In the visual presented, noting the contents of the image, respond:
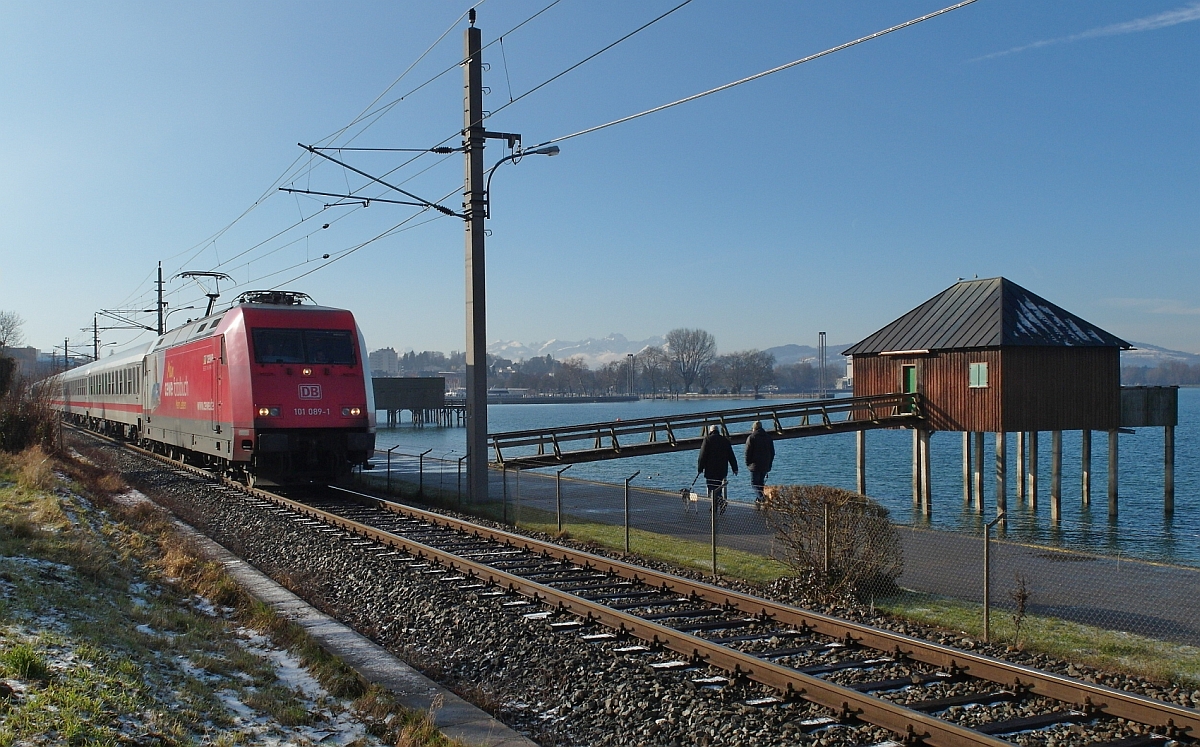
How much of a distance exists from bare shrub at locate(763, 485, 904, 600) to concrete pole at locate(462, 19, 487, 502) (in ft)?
30.2

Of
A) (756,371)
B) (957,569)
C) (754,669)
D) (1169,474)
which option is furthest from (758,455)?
(756,371)

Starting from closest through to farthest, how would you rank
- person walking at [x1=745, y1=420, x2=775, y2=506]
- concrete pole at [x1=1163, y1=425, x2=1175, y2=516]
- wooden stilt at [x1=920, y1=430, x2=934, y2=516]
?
1. person walking at [x1=745, y1=420, x2=775, y2=506]
2. concrete pole at [x1=1163, y1=425, x2=1175, y2=516]
3. wooden stilt at [x1=920, y1=430, x2=934, y2=516]

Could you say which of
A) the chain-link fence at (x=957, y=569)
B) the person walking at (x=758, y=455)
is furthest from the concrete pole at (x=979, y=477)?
the chain-link fence at (x=957, y=569)

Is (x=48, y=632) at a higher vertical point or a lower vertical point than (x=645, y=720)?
higher

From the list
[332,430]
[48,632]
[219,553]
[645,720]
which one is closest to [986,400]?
[332,430]

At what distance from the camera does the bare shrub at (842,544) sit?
1023 cm

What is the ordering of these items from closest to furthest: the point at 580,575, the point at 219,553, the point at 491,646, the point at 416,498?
1. the point at 491,646
2. the point at 580,575
3. the point at 219,553
4. the point at 416,498

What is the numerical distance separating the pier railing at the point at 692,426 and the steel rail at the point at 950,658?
12.4 metres

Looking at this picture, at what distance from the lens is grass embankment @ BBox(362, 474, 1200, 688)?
7.73 metres

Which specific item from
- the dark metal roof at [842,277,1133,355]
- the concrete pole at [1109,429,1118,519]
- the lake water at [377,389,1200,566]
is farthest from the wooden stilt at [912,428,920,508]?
the concrete pole at [1109,429,1118,519]

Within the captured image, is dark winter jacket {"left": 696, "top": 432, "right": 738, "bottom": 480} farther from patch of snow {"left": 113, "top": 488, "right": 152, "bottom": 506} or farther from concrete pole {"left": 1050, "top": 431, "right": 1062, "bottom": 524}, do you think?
concrete pole {"left": 1050, "top": 431, "right": 1062, "bottom": 524}

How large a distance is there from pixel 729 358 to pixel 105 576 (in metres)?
170

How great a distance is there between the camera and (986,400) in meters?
27.5

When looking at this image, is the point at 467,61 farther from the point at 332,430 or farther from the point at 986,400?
the point at 986,400
